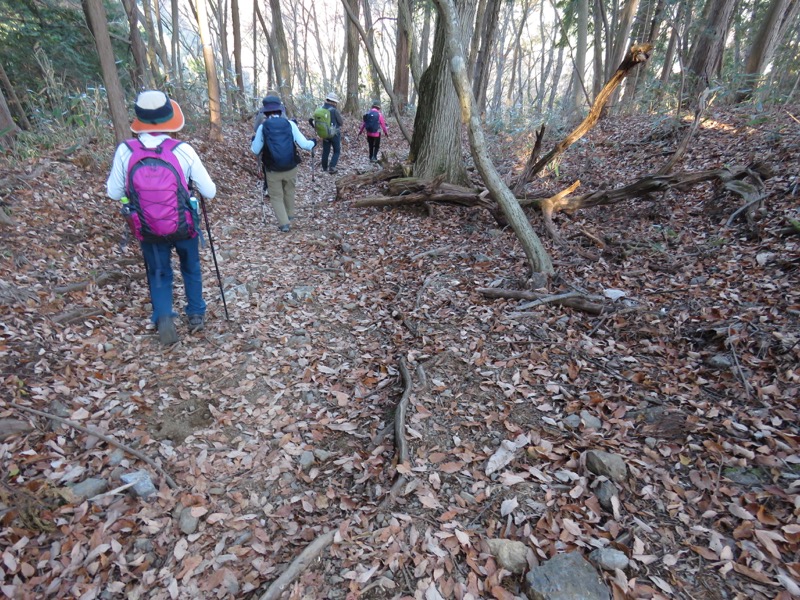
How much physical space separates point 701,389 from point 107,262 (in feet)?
22.7

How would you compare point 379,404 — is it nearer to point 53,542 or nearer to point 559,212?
point 53,542

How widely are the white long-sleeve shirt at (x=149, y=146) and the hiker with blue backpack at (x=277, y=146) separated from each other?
330cm

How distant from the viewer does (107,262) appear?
561 centimetres

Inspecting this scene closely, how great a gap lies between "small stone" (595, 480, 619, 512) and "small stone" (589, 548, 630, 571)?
309 mm

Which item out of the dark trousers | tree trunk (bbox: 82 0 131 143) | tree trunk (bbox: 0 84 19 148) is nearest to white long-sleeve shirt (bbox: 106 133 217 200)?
tree trunk (bbox: 82 0 131 143)

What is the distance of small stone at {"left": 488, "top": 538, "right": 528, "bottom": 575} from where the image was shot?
249cm

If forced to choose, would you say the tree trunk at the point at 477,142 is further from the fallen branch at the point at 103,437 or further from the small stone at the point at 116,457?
the small stone at the point at 116,457

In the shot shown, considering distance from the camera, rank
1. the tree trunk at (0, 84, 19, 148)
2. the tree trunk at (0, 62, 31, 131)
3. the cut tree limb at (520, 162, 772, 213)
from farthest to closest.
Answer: the tree trunk at (0, 62, 31, 131)
the tree trunk at (0, 84, 19, 148)
the cut tree limb at (520, 162, 772, 213)

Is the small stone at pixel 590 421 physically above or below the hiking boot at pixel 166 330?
below

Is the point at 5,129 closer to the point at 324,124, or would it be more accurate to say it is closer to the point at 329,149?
the point at 324,124

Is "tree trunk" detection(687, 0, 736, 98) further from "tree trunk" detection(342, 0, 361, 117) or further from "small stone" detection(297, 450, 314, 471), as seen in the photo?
"tree trunk" detection(342, 0, 361, 117)

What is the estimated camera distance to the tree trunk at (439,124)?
7965 mm

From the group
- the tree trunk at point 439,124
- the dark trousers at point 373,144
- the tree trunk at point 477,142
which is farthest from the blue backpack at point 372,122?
the tree trunk at point 477,142

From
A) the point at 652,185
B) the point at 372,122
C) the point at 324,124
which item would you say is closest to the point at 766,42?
the point at 652,185
